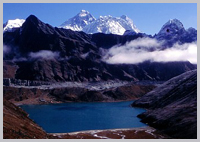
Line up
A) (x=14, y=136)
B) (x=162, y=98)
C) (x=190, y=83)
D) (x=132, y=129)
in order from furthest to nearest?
(x=162, y=98), (x=190, y=83), (x=132, y=129), (x=14, y=136)

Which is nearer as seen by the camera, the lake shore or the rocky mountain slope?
the rocky mountain slope

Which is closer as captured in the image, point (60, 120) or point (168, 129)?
point (168, 129)

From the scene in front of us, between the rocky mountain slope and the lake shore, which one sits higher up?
the rocky mountain slope

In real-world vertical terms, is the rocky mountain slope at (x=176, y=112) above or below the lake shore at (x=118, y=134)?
above

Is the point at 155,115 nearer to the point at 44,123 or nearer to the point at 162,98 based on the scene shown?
the point at 162,98

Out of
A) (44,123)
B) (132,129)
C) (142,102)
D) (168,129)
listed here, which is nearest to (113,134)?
(132,129)

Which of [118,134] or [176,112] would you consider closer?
[118,134]

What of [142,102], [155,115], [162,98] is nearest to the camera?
[155,115]

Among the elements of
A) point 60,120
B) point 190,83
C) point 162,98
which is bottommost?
point 60,120
